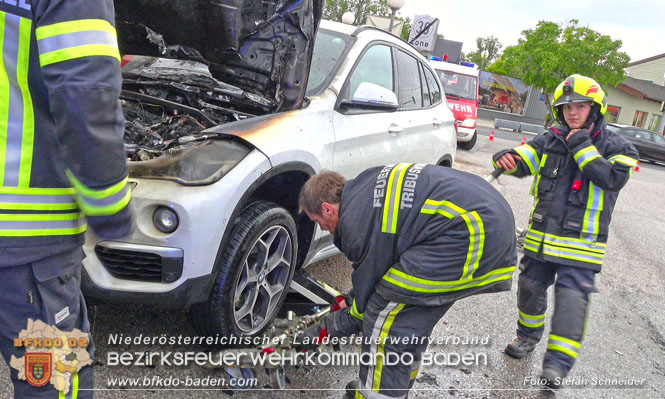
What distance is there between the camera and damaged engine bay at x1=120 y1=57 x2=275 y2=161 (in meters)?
2.71

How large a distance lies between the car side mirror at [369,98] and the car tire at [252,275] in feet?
3.20

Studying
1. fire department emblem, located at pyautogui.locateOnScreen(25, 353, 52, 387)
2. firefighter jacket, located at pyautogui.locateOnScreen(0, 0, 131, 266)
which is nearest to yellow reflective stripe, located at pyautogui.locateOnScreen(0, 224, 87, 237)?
firefighter jacket, located at pyautogui.locateOnScreen(0, 0, 131, 266)

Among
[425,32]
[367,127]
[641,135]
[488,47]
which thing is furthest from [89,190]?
[488,47]

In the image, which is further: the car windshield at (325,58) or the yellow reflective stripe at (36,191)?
the car windshield at (325,58)

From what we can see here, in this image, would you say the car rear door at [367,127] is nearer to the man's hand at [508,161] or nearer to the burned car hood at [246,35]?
the burned car hood at [246,35]

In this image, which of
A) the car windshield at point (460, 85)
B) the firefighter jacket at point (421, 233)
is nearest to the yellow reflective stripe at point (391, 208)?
the firefighter jacket at point (421, 233)

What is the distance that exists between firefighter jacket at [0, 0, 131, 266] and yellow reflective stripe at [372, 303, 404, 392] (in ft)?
4.10

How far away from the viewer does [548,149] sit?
335 cm

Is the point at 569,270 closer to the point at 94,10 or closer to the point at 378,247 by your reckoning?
the point at 378,247

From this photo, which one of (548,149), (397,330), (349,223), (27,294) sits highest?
(548,149)

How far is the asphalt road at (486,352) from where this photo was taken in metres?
2.68

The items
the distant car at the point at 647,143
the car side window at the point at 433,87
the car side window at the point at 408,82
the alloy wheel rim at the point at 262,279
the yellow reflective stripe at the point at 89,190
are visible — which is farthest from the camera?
the distant car at the point at 647,143

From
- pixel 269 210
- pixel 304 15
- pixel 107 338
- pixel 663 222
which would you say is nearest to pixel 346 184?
pixel 269 210

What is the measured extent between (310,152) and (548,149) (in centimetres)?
154
